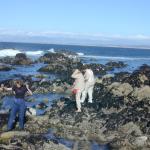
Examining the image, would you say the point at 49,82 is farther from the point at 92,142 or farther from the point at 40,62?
the point at 40,62

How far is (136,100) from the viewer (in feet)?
86.1

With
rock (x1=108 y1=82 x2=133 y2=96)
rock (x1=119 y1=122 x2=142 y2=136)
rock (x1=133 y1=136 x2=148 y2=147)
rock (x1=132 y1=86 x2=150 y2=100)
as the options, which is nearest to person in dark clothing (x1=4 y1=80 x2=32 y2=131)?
rock (x1=119 y1=122 x2=142 y2=136)

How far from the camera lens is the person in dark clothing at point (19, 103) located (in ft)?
65.2

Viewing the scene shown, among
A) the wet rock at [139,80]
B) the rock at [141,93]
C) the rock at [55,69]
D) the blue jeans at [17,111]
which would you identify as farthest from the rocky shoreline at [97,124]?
the rock at [55,69]

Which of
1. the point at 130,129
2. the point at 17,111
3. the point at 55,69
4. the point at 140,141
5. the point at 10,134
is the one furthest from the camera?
the point at 55,69

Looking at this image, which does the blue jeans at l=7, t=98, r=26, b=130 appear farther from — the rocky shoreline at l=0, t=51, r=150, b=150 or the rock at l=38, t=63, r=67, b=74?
the rock at l=38, t=63, r=67, b=74

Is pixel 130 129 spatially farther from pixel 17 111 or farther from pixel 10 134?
pixel 10 134

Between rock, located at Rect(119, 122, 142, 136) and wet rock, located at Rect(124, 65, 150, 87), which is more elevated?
wet rock, located at Rect(124, 65, 150, 87)

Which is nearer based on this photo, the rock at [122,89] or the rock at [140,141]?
the rock at [140,141]

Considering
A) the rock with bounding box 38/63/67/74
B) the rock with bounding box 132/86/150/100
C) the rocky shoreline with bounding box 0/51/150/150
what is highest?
the rock with bounding box 132/86/150/100

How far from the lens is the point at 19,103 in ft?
65.8

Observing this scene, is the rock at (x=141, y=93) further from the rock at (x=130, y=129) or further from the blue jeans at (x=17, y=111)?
the blue jeans at (x=17, y=111)

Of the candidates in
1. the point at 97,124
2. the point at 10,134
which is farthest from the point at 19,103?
the point at 97,124

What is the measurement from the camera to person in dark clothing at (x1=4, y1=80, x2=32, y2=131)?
19875 mm
